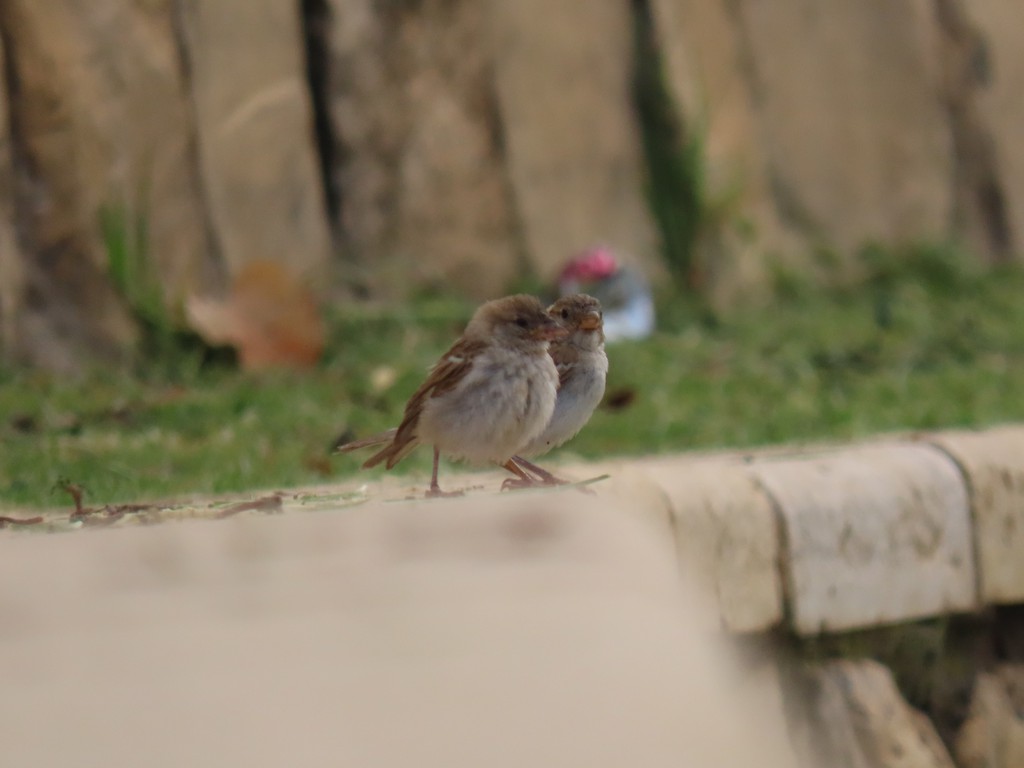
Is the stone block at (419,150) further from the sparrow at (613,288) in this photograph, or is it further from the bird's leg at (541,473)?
the bird's leg at (541,473)

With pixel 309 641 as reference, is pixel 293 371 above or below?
below

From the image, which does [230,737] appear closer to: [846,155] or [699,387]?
[699,387]

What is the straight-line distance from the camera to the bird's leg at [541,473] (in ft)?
11.5

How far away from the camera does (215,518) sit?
9.19ft

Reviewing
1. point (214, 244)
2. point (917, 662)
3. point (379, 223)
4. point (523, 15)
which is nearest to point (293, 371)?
point (214, 244)

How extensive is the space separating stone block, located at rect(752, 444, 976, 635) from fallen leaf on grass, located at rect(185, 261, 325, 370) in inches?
120

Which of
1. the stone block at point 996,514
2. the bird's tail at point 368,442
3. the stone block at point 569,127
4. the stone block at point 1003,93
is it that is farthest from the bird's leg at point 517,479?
the stone block at point 1003,93

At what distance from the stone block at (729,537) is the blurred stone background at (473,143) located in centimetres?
336

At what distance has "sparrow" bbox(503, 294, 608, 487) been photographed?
12.7ft

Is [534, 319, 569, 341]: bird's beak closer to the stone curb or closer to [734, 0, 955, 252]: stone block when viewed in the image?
the stone curb

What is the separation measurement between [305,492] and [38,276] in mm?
3349

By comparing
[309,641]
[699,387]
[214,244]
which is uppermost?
[309,641]

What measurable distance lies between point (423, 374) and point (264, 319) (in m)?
0.71

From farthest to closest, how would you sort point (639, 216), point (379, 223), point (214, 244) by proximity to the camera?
point (639, 216)
point (379, 223)
point (214, 244)
